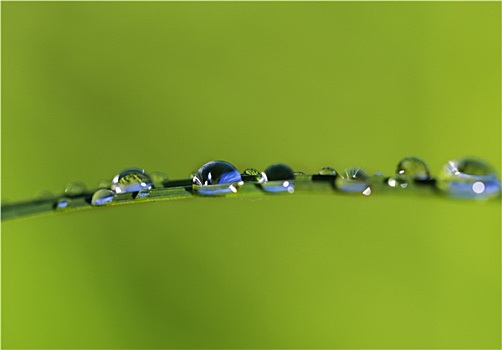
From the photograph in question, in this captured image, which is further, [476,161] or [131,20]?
[131,20]

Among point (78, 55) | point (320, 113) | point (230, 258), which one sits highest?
point (78, 55)

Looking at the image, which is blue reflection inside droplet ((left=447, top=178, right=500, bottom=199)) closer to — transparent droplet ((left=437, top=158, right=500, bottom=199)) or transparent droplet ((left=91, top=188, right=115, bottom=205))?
transparent droplet ((left=437, top=158, right=500, bottom=199))

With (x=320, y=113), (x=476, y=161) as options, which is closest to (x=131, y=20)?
(x=320, y=113)

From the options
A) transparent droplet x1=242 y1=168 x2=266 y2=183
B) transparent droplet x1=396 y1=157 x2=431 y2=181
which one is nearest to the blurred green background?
transparent droplet x1=396 y1=157 x2=431 y2=181

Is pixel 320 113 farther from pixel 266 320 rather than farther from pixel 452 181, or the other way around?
pixel 452 181

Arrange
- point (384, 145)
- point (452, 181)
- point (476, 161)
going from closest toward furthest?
point (452, 181), point (476, 161), point (384, 145)

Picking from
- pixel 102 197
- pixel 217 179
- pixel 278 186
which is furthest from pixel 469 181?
pixel 102 197

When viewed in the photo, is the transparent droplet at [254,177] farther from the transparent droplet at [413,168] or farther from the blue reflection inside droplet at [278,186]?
the transparent droplet at [413,168]
